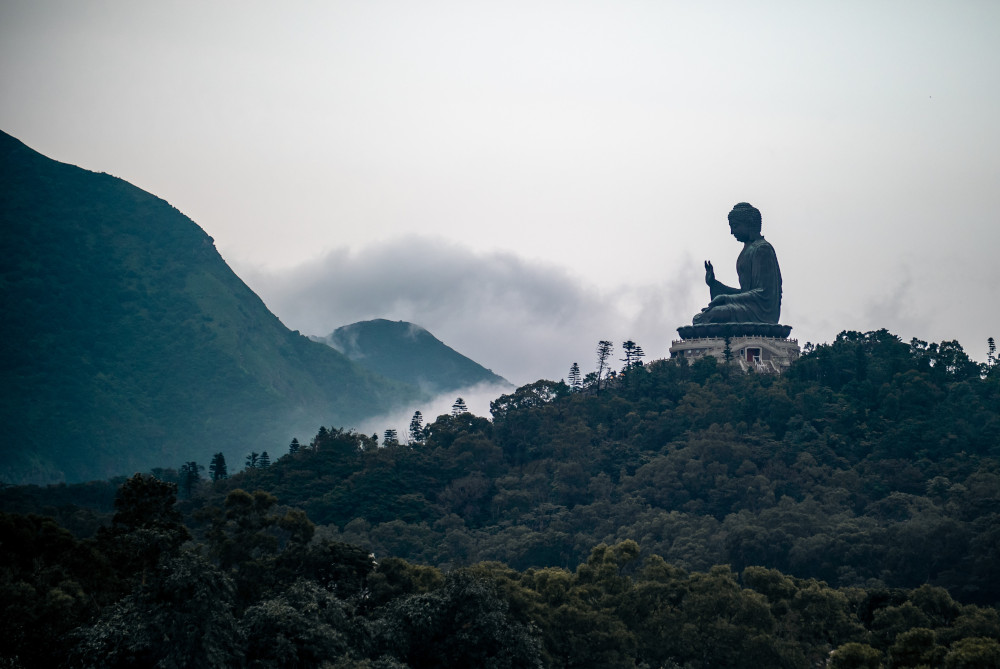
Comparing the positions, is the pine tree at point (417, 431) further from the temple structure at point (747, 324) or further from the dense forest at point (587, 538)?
the temple structure at point (747, 324)

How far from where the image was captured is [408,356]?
380 feet

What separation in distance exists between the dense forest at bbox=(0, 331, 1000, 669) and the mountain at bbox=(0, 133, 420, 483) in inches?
815

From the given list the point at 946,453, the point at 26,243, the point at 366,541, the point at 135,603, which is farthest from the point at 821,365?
the point at 26,243

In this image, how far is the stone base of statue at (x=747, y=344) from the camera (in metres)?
66.4

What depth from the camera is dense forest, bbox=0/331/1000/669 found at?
2581 cm

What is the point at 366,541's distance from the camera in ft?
158

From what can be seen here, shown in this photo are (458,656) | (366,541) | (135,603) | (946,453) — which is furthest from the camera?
(946,453)

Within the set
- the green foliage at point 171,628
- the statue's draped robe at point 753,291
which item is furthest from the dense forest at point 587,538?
the statue's draped robe at point 753,291

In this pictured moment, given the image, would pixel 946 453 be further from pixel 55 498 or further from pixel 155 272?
pixel 155 272

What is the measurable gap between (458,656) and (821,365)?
39746 mm

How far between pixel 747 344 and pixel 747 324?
45.4 inches

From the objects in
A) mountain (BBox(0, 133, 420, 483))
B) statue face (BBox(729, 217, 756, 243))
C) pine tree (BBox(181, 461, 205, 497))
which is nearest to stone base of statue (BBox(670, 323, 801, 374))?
statue face (BBox(729, 217, 756, 243))

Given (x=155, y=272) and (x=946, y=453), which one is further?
(x=155, y=272)

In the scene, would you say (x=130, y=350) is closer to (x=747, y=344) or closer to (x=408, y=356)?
(x=408, y=356)
